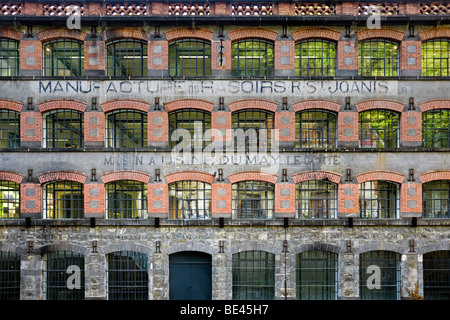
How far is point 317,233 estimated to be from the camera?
14750mm

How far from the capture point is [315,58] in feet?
50.3

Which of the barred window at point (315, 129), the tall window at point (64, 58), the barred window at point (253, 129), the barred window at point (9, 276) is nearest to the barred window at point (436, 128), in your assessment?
the barred window at point (315, 129)

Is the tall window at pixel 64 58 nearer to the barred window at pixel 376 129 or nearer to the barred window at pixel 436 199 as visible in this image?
the barred window at pixel 376 129

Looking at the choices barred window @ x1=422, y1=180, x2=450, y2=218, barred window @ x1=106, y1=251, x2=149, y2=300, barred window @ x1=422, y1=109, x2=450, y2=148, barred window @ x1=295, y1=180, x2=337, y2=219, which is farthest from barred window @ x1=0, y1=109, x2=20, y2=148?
barred window @ x1=422, y1=180, x2=450, y2=218

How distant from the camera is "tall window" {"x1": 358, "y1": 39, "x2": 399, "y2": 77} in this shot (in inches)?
602

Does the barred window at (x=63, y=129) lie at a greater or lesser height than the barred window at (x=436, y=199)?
greater

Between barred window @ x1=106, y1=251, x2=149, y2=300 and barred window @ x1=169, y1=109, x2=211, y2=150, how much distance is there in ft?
15.1

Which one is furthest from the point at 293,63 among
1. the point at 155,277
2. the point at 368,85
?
the point at 155,277

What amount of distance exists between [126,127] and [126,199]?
9.33ft

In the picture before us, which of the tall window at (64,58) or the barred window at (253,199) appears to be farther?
the tall window at (64,58)

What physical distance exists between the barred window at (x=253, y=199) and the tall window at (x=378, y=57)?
236 inches

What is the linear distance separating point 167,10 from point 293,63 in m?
5.35

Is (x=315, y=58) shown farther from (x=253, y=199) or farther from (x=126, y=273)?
(x=126, y=273)

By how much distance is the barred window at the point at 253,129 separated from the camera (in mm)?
15039
